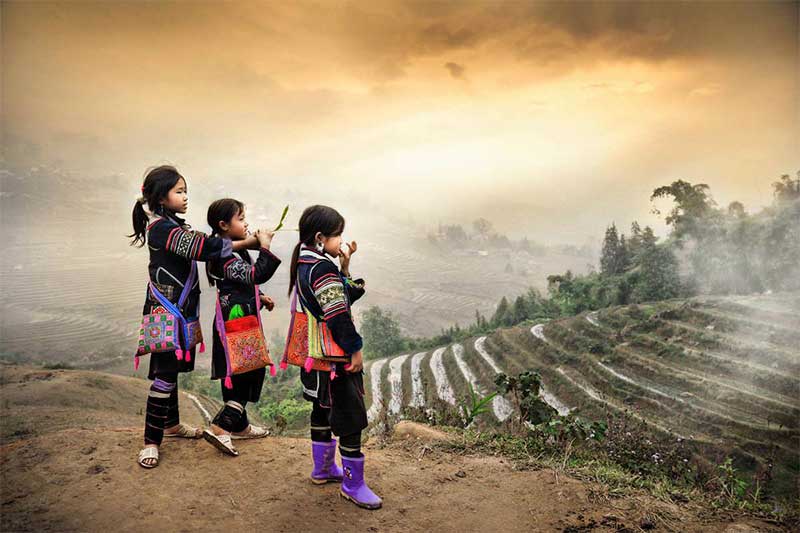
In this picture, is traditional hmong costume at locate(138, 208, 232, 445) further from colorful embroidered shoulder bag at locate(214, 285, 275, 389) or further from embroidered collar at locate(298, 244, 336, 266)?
embroidered collar at locate(298, 244, 336, 266)

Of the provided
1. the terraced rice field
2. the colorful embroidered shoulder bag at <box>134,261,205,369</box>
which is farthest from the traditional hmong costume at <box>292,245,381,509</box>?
the terraced rice field

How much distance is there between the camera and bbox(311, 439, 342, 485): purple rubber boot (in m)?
2.35

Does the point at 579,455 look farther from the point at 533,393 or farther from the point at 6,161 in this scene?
Result: the point at 6,161

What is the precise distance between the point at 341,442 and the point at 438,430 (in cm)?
132

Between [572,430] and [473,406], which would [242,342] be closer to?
[473,406]

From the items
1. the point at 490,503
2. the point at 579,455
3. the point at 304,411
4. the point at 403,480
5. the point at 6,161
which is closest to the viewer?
the point at 490,503

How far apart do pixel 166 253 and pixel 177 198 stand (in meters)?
0.27

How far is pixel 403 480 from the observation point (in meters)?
2.52

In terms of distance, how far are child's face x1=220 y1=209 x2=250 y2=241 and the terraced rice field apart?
7.07m

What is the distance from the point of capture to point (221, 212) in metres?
2.40

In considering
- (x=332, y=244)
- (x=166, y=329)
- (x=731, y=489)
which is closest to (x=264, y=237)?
(x=332, y=244)

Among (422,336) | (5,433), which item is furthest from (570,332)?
(5,433)

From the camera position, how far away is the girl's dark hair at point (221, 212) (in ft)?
7.86

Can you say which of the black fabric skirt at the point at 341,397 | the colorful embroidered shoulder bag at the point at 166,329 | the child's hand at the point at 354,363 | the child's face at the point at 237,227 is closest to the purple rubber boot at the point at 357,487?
the black fabric skirt at the point at 341,397
